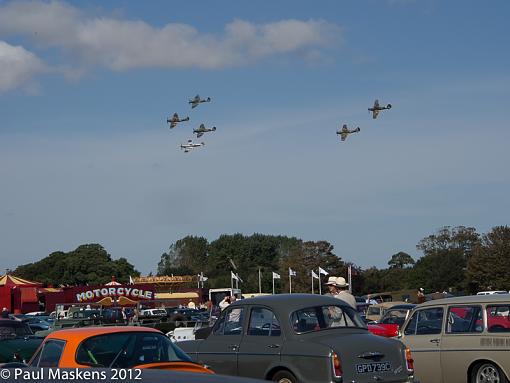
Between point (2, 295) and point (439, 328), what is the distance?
58972 mm

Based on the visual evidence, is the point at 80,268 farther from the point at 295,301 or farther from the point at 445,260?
the point at 295,301

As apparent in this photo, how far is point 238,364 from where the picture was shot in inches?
501

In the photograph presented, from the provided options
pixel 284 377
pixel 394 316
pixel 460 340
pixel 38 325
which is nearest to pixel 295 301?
pixel 284 377

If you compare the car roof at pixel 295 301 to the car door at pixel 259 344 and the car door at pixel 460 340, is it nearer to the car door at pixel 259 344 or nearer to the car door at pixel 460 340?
the car door at pixel 259 344

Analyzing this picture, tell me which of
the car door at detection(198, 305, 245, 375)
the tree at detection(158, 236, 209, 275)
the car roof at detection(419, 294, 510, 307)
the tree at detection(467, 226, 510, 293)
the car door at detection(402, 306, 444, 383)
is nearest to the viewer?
the car door at detection(198, 305, 245, 375)

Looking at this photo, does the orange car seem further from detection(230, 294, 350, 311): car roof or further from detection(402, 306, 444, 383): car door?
detection(402, 306, 444, 383): car door

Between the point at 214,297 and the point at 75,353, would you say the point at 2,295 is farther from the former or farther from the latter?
the point at 75,353

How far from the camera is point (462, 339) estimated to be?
13906 mm

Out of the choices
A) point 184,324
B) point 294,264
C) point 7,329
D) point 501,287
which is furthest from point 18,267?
point 7,329

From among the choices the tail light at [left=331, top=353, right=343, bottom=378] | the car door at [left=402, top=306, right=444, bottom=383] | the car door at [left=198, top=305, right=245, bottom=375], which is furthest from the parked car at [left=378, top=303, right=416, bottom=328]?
the tail light at [left=331, top=353, right=343, bottom=378]

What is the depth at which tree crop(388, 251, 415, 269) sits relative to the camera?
455ft

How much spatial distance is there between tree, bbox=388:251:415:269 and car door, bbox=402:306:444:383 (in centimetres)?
12464

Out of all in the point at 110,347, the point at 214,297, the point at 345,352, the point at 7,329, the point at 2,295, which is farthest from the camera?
the point at 214,297

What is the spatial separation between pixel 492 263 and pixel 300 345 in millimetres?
73316
